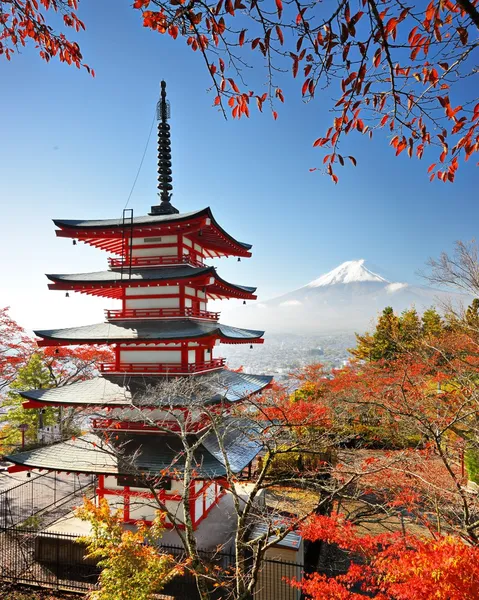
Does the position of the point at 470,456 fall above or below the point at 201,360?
below

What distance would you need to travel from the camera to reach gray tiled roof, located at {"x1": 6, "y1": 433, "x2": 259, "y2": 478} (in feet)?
33.3

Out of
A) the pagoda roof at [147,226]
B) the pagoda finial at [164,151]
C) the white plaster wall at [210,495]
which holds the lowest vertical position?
the white plaster wall at [210,495]

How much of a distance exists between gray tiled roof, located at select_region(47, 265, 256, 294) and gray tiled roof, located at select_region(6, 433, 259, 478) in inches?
200

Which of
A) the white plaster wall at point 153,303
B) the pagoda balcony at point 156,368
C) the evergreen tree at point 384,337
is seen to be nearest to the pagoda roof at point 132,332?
the white plaster wall at point 153,303

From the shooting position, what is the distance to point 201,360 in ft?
44.5

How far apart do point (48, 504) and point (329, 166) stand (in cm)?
1820

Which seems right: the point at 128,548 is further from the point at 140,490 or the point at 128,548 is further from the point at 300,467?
the point at 300,467

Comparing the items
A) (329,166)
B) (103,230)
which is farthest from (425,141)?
(103,230)

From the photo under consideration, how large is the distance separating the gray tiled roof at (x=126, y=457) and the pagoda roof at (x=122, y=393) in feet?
3.94

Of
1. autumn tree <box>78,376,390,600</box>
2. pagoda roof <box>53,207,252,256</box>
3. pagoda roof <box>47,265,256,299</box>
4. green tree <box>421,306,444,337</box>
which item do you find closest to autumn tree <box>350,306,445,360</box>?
green tree <box>421,306,444,337</box>

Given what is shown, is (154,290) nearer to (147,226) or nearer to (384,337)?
(147,226)

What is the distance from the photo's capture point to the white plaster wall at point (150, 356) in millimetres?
12436

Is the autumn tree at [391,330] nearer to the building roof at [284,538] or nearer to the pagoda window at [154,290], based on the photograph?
the building roof at [284,538]

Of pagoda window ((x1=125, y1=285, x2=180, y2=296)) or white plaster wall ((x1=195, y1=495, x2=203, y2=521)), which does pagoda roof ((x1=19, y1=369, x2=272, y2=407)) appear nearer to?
pagoda window ((x1=125, y1=285, x2=180, y2=296))
